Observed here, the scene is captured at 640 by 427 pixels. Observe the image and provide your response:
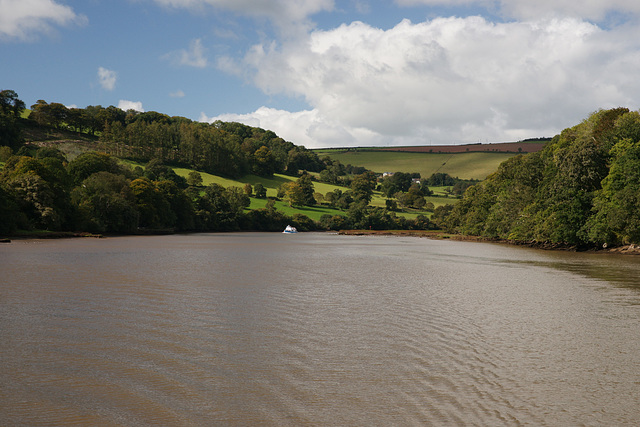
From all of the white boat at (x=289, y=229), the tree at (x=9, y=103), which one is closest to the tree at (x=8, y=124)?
the tree at (x=9, y=103)

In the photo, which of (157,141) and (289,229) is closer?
A: (289,229)

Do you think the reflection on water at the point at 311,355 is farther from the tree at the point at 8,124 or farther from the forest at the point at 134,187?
the tree at the point at 8,124

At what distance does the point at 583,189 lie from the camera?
214 feet

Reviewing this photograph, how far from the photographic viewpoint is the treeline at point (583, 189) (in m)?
56.5

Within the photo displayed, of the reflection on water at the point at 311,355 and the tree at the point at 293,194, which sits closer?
the reflection on water at the point at 311,355

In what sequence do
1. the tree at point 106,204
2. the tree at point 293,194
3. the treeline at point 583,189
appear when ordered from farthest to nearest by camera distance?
the tree at point 293,194, the tree at point 106,204, the treeline at point 583,189

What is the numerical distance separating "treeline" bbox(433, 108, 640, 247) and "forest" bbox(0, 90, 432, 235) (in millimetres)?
65167

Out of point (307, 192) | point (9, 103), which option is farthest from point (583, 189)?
point (9, 103)

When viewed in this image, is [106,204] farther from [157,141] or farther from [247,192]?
[157,141]

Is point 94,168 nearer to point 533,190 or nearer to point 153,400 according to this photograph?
point 533,190

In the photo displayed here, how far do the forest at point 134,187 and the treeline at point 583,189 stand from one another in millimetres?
65167

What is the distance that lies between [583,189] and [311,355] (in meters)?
62.4

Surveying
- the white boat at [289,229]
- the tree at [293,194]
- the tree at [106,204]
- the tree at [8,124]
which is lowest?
the white boat at [289,229]

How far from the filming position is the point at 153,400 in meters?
8.84
